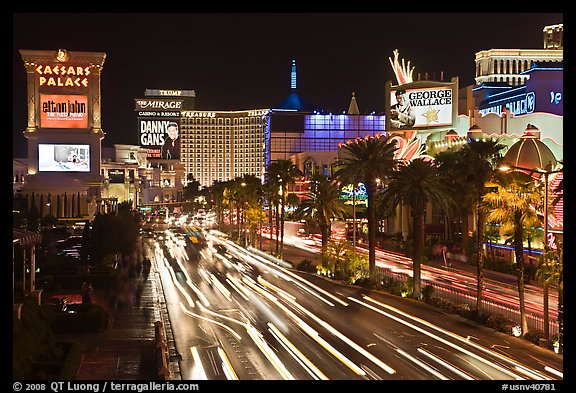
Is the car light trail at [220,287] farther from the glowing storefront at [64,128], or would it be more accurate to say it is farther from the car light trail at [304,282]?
the glowing storefront at [64,128]

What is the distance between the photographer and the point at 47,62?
114 meters

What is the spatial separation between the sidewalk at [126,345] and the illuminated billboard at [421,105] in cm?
5788

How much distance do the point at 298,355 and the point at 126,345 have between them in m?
6.57

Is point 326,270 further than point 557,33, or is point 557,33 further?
point 557,33

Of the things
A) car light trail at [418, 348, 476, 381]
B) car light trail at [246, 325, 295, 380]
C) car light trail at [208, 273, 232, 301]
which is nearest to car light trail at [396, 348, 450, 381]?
car light trail at [418, 348, 476, 381]

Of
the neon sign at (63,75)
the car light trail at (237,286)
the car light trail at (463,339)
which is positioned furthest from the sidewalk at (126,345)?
the neon sign at (63,75)

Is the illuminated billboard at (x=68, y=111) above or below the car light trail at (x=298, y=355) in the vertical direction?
above

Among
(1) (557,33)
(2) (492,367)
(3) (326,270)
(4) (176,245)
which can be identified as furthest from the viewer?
(1) (557,33)

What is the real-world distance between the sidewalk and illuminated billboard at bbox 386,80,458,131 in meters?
57.9

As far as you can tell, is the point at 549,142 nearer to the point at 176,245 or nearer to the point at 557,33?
the point at 176,245

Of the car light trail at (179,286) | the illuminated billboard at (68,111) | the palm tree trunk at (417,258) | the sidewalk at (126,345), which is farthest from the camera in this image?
the illuminated billboard at (68,111)

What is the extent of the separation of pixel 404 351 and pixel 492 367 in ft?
11.4

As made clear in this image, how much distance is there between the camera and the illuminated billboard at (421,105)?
287ft

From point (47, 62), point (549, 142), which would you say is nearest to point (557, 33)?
point (549, 142)
